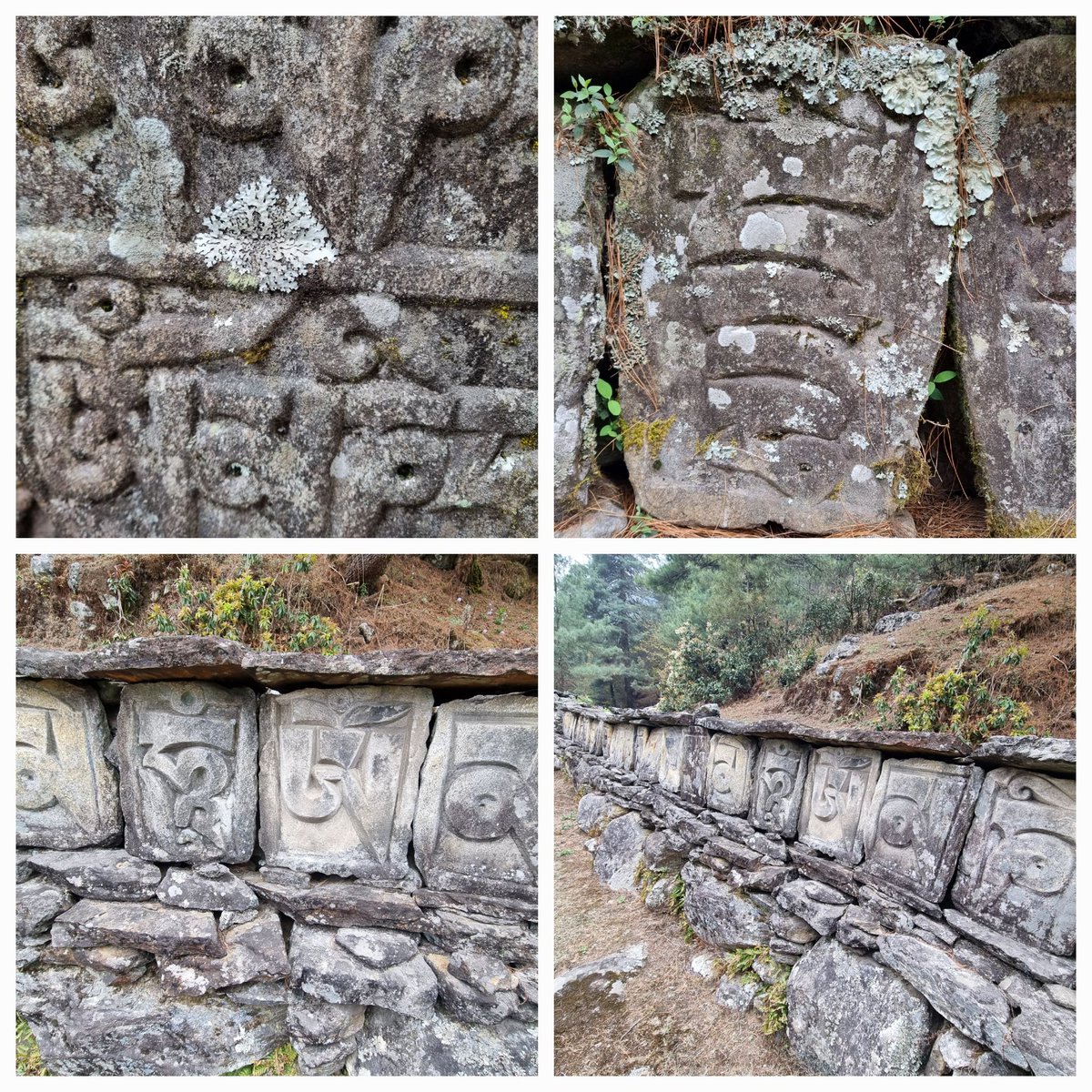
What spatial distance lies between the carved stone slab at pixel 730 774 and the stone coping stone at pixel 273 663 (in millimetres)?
1802

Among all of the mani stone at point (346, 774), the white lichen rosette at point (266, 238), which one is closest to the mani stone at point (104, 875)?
the mani stone at point (346, 774)

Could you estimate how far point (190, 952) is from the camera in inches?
97.8

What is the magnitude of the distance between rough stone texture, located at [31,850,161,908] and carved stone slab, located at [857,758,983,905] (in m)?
2.82

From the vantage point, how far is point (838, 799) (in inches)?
117

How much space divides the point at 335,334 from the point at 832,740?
2.64 metres

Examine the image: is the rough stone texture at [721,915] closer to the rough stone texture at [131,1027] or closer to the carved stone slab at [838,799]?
the carved stone slab at [838,799]

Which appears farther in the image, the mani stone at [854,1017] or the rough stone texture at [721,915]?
the rough stone texture at [721,915]

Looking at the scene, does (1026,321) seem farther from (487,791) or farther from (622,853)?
(622,853)

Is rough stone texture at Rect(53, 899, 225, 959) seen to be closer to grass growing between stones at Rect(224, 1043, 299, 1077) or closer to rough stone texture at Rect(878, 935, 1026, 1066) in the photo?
grass growing between stones at Rect(224, 1043, 299, 1077)

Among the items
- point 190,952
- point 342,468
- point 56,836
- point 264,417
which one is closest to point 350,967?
point 190,952

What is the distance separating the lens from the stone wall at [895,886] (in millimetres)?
2115

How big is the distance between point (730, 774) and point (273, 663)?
2622 millimetres

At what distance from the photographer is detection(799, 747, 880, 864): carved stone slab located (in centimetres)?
285

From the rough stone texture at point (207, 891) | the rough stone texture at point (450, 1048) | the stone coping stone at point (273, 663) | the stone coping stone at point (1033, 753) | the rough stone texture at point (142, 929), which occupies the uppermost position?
the stone coping stone at point (273, 663)
